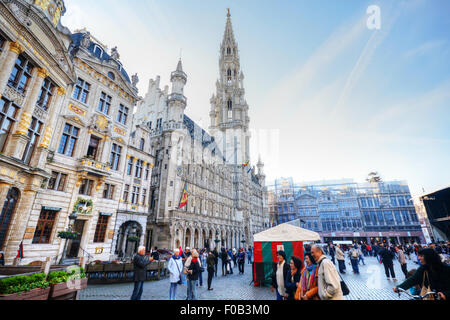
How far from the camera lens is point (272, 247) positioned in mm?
12156

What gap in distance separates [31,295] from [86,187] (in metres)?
14.5

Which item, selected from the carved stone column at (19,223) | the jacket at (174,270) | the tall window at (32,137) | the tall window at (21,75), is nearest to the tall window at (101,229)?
the carved stone column at (19,223)

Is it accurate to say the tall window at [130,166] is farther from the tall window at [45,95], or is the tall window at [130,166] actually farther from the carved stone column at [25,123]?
the carved stone column at [25,123]

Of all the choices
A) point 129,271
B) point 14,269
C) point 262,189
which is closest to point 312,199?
point 262,189

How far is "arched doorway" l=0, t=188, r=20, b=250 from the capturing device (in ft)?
39.4

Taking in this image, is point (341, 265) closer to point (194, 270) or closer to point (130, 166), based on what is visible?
point (194, 270)

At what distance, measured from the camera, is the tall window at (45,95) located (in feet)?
46.2

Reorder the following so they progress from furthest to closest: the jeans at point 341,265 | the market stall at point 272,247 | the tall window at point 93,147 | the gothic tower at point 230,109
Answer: the gothic tower at point 230,109
the tall window at point 93,147
the jeans at point 341,265
the market stall at point 272,247

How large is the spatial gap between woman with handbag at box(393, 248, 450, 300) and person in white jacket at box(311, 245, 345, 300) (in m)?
1.26

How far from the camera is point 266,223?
71500mm

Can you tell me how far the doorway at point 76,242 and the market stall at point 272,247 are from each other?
46.9ft

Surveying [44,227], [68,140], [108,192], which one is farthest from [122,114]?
[44,227]

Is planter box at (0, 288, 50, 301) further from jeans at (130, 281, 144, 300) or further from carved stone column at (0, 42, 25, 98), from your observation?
carved stone column at (0, 42, 25, 98)
